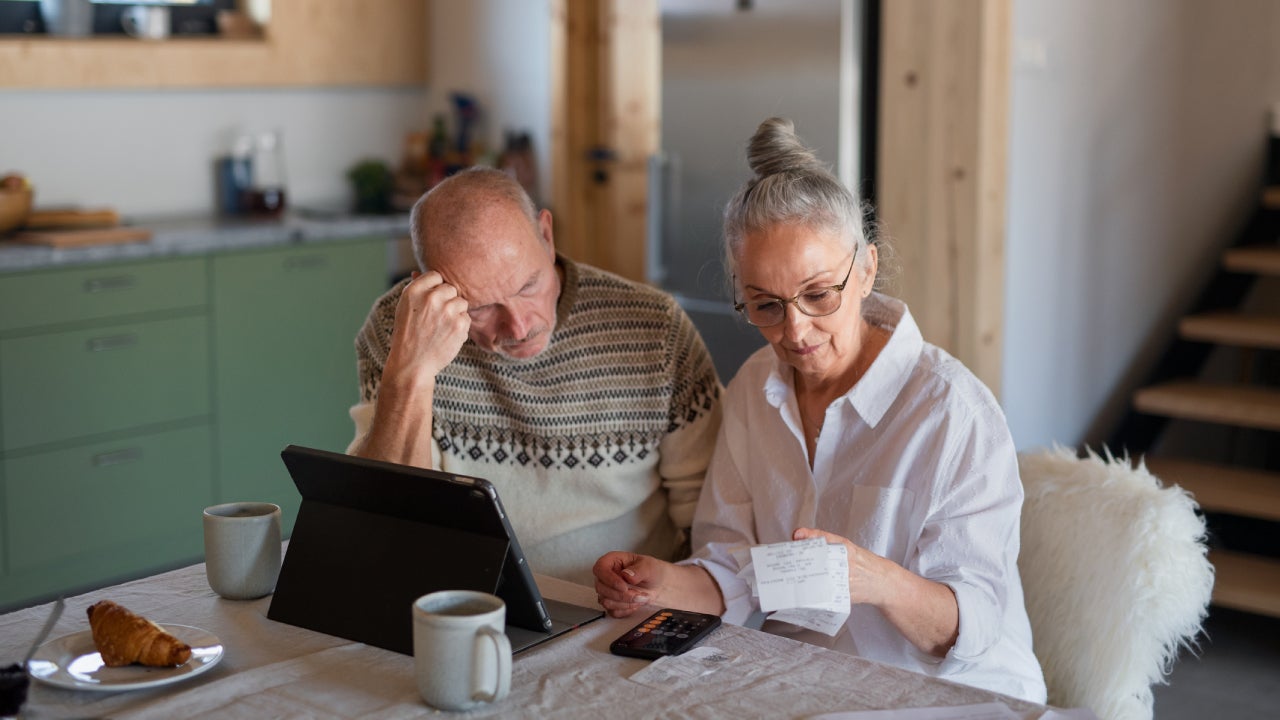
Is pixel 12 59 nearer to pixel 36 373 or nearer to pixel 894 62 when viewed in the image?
pixel 36 373

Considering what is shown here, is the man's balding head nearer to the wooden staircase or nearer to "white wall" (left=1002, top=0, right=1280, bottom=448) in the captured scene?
"white wall" (left=1002, top=0, right=1280, bottom=448)

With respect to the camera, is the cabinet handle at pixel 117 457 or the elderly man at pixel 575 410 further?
the cabinet handle at pixel 117 457

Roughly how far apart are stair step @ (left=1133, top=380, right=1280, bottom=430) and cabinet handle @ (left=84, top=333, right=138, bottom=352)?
2926 millimetres

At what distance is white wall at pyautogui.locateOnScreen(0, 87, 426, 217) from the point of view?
157 inches

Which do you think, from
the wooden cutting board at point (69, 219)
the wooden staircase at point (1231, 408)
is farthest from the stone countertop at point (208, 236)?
the wooden staircase at point (1231, 408)

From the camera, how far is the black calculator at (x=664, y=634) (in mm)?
1490

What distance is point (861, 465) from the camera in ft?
5.99

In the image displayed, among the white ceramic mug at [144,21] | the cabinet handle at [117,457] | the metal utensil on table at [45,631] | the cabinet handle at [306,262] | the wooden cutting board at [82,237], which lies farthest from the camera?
the white ceramic mug at [144,21]

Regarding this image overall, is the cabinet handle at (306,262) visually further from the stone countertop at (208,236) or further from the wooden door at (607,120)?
the wooden door at (607,120)

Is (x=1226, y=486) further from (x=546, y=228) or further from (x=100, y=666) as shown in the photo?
(x=100, y=666)

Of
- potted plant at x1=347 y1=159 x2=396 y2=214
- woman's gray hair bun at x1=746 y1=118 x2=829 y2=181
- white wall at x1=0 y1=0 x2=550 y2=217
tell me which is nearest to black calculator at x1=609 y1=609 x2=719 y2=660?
woman's gray hair bun at x1=746 y1=118 x2=829 y2=181

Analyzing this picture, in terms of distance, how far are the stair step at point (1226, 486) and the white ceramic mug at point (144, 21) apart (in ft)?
10.9

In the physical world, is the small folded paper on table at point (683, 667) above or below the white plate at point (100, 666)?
below

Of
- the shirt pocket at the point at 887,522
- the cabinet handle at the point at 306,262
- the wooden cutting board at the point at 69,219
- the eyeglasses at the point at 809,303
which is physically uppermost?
the wooden cutting board at the point at 69,219
